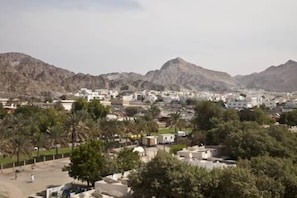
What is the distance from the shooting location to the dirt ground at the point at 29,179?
30480 millimetres

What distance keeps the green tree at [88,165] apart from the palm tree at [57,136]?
44.1 feet

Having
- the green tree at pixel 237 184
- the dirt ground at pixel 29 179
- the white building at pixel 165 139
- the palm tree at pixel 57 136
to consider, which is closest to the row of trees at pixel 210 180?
the green tree at pixel 237 184

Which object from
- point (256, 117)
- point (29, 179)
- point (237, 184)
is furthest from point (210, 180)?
point (256, 117)

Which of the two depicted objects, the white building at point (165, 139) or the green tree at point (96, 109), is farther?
the green tree at point (96, 109)

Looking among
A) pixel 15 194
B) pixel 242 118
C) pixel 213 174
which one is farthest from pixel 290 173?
pixel 242 118

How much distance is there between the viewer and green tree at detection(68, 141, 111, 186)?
2891 centimetres

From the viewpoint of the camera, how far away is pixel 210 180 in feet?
69.7

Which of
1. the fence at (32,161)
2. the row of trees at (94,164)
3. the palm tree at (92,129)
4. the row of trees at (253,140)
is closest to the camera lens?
the row of trees at (94,164)

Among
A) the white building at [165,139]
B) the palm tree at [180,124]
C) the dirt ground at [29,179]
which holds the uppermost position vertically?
the palm tree at [180,124]

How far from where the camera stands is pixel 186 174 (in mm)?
21312

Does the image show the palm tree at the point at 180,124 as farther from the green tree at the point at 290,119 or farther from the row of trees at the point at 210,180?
the row of trees at the point at 210,180

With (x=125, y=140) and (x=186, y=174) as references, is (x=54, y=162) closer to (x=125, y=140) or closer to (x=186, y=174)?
(x=125, y=140)

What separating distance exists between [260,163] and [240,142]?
380 inches

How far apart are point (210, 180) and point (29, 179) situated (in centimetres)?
1828
